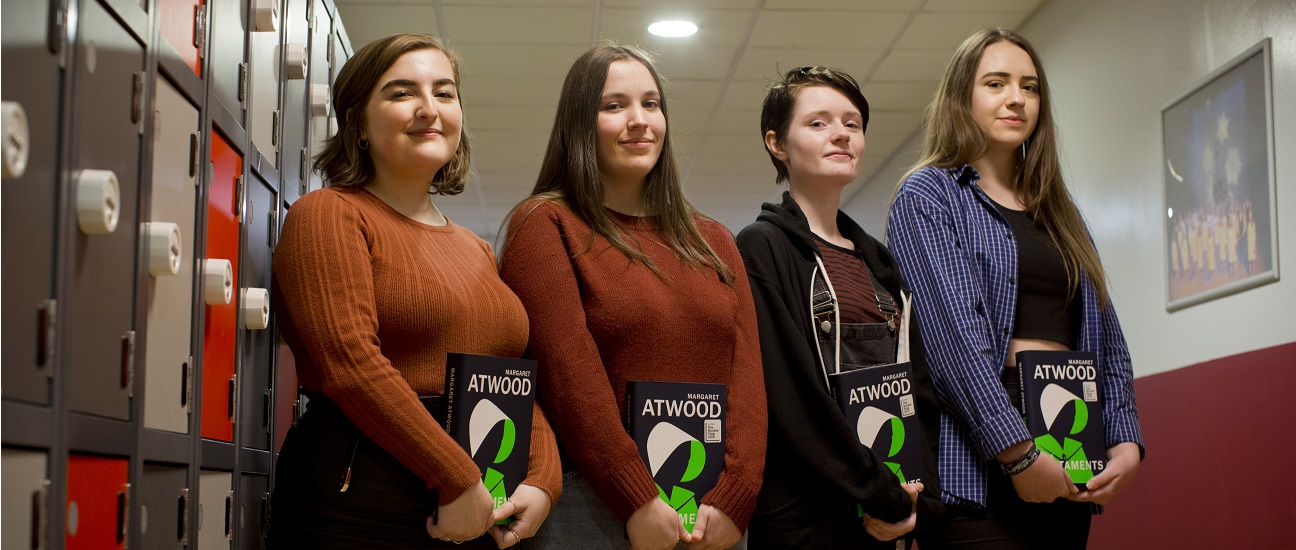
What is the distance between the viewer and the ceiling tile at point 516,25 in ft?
17.2

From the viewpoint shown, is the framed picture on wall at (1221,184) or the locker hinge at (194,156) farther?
the framed picture on wall at (1221,184)

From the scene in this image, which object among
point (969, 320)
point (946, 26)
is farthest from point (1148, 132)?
point (969, 320)

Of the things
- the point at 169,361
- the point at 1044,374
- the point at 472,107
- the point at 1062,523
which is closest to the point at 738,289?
the point at 1044,374

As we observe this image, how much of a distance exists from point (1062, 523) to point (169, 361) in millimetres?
1561

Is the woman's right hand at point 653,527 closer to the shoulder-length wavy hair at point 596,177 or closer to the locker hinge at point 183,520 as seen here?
the shoulder-length wavy hair at point 596,177

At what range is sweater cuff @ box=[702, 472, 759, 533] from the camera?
1800 millimetres

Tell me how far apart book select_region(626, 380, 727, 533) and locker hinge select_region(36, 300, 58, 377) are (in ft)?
2.83

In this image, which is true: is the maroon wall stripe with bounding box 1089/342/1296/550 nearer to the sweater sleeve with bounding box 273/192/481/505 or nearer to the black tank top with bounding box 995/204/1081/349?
the black tank top with bounding box 995/204/1081/349

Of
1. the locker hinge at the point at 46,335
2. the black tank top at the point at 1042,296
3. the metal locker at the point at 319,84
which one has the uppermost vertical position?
the metal locker at the point at 319,84

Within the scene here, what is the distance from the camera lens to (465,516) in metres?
1.58

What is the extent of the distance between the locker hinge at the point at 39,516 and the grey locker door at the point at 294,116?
1105mm

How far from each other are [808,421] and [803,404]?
3 centimetres

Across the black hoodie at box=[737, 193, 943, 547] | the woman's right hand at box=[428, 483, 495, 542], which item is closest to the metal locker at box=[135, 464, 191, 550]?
the woman's right hand at box=[428, 483, 495, 542]

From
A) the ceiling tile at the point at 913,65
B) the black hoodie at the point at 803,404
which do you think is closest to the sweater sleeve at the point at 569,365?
the black hoodie at the point at 803,404
